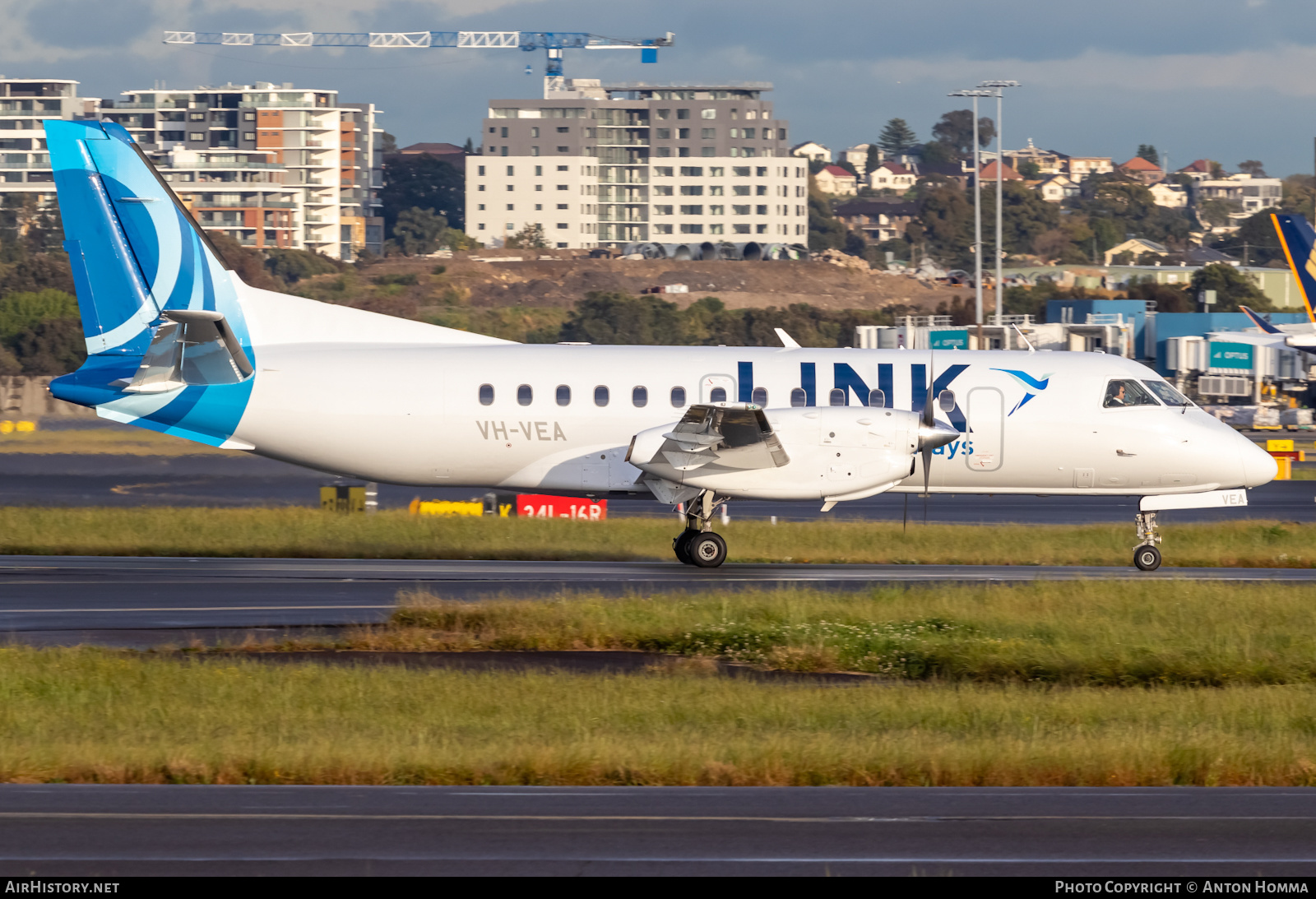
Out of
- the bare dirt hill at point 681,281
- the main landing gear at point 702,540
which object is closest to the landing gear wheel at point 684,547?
the main landing gear at point 702,540

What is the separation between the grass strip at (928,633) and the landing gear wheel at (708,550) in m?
3.72

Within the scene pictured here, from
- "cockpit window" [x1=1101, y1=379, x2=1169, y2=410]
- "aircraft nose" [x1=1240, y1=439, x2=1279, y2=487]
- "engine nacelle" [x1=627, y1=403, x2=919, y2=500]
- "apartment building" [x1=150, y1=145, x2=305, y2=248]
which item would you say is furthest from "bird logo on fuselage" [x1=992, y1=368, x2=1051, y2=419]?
"apartment building" [x1=150, y1=145, x2=305, y2=248]

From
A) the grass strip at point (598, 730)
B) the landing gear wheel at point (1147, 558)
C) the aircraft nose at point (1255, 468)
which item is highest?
the aircraft nose at point (1255, 468)

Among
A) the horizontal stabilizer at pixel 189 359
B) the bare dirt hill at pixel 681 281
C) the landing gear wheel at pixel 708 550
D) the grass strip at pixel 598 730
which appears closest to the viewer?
the grass strip at pixel 598 730

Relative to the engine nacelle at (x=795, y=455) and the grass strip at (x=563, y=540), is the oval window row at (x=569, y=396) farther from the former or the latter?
the grass strip at (x=563, y=540)

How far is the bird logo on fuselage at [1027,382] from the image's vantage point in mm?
23938

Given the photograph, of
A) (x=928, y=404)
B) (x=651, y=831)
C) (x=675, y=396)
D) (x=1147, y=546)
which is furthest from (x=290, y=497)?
(x=651, y=831)

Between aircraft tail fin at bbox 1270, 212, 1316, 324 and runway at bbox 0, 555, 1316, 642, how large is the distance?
2163 cm

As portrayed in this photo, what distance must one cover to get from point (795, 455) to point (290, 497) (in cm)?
1887

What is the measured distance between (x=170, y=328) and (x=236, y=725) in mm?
12281

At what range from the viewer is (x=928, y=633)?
16766mm

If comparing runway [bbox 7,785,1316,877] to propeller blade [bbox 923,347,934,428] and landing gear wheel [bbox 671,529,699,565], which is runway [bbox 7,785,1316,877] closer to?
propeller blade [bbox 923,347,934,428]
